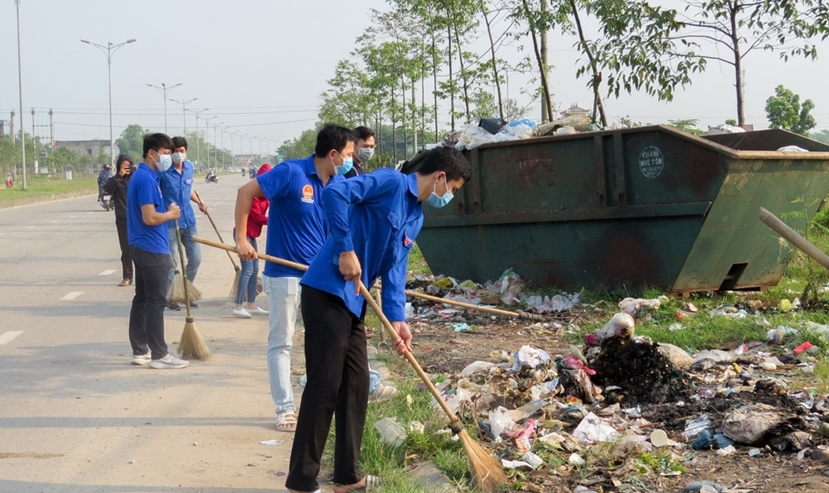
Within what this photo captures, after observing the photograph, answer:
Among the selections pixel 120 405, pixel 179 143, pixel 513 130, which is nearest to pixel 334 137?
pixel 120 405

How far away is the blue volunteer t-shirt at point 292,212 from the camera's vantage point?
5605mm

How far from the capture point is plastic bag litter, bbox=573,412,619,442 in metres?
4.97

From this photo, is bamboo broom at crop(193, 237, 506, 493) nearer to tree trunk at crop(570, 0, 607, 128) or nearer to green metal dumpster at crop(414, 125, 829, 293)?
green metal dumpster at crop(414, 125, 829, 293)

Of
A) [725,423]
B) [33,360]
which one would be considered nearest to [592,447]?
[725,423]

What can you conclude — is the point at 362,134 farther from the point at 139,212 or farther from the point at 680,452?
the point at 680,452

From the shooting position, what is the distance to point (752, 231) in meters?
8.95

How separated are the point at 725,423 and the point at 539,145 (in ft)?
16.8

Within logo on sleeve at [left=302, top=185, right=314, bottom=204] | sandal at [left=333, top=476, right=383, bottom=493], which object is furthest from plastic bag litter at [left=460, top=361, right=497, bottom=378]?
sandal at [left=333, top=476, right=383, bottom=493]

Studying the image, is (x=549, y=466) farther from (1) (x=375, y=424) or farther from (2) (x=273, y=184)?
(2) (x=273, y=184)

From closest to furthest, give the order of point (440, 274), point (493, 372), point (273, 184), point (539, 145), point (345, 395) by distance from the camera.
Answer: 1. point (345, 395)
2. point (273, 184)
3. point (493, 372)
4. point (539, 145)
5. point (440, 274)

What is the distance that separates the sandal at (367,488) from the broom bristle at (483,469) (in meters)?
0.42

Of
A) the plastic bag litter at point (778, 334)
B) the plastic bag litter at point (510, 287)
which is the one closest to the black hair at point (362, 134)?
the plastic bag litter at point (510, 287)

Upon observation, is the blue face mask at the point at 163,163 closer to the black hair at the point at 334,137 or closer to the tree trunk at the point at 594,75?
the black hair at the point at 334,137

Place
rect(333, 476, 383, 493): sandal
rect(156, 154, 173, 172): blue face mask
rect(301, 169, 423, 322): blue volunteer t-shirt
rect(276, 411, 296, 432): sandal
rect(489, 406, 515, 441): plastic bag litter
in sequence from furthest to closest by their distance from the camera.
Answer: rect(156, 154, 173, 172): blue face mask, rect(276, 411, 296, 432): sandal, rect(489, 406, 515, 441): plastic bag litter, rect(333, 476, 383, 493): sandal, rect(301, 169, 423, 322): blue volunteer t-shirt
